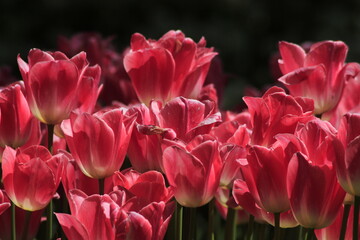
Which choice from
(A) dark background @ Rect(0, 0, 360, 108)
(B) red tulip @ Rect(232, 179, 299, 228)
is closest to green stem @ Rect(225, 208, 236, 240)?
(B) red tulip @ Rect(232, 179, 299, 228)

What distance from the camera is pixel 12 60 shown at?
343 centimetres

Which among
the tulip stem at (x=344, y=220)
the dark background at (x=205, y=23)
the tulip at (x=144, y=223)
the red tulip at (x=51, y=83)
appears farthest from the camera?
the dark background at (x=205, y=23)

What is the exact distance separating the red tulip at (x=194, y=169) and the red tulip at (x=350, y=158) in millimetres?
132

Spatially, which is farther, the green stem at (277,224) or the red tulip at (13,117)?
the red tulip at (13,117)

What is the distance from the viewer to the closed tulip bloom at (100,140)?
0.91m

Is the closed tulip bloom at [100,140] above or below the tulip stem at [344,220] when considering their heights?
above

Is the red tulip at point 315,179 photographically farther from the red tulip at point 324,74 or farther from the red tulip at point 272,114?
the red tulip at point 324,74

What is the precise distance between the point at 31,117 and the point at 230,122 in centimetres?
26

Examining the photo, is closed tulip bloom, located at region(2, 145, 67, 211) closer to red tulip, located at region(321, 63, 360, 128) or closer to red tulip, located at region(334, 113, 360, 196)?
red tulip, located at region(334, 113, 360, 196)

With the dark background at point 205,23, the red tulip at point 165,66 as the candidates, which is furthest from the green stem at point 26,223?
the dark background at point 205,23

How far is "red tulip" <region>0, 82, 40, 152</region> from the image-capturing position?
101 cm

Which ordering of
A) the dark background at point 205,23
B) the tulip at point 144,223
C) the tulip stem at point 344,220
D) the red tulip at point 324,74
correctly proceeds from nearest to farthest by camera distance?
the tulip at point 144,223 < the tulip stem at point 344,220 < the red tulip at point 324,74 < the dark background at point 205,23

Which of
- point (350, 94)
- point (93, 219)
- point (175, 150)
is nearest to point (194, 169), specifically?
point (175, 150)

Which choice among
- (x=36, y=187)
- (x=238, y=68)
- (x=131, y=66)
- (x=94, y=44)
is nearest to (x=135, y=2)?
(x=238, y=68)
